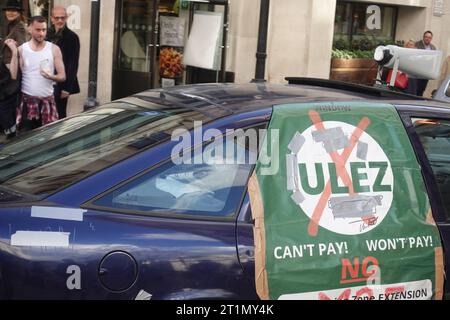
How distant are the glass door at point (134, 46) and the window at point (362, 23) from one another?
4.07 m

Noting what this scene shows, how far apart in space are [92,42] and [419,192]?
19.2ft

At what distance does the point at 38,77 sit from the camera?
27.5ft

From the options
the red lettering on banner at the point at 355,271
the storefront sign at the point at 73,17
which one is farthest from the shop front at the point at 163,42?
the red lettering on banner at the point at 355,271

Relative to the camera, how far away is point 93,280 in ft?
10.3

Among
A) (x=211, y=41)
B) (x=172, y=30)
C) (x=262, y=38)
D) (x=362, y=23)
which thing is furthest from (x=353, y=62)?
(x=262, y=38)

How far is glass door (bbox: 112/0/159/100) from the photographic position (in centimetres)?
1329

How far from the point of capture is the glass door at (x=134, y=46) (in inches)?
523

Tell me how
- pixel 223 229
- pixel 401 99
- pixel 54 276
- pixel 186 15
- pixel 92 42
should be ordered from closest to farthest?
pixel 54 276 → pixel 223 229 → pixel 401 99 → pixel 92 42 → pixel 186 15

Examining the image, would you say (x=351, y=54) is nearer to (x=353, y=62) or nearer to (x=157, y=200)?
(x=353, y=62)

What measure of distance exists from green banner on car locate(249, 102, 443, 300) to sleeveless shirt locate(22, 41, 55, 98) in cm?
523

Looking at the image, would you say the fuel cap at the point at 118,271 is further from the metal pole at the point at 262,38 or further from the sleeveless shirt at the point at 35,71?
the metal pole at the point at 262,38

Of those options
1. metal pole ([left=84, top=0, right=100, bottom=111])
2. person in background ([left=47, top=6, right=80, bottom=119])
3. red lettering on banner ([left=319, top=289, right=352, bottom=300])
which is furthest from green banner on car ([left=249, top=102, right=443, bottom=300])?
person in background ([left=47, top=6, right=80, bottom=119])
